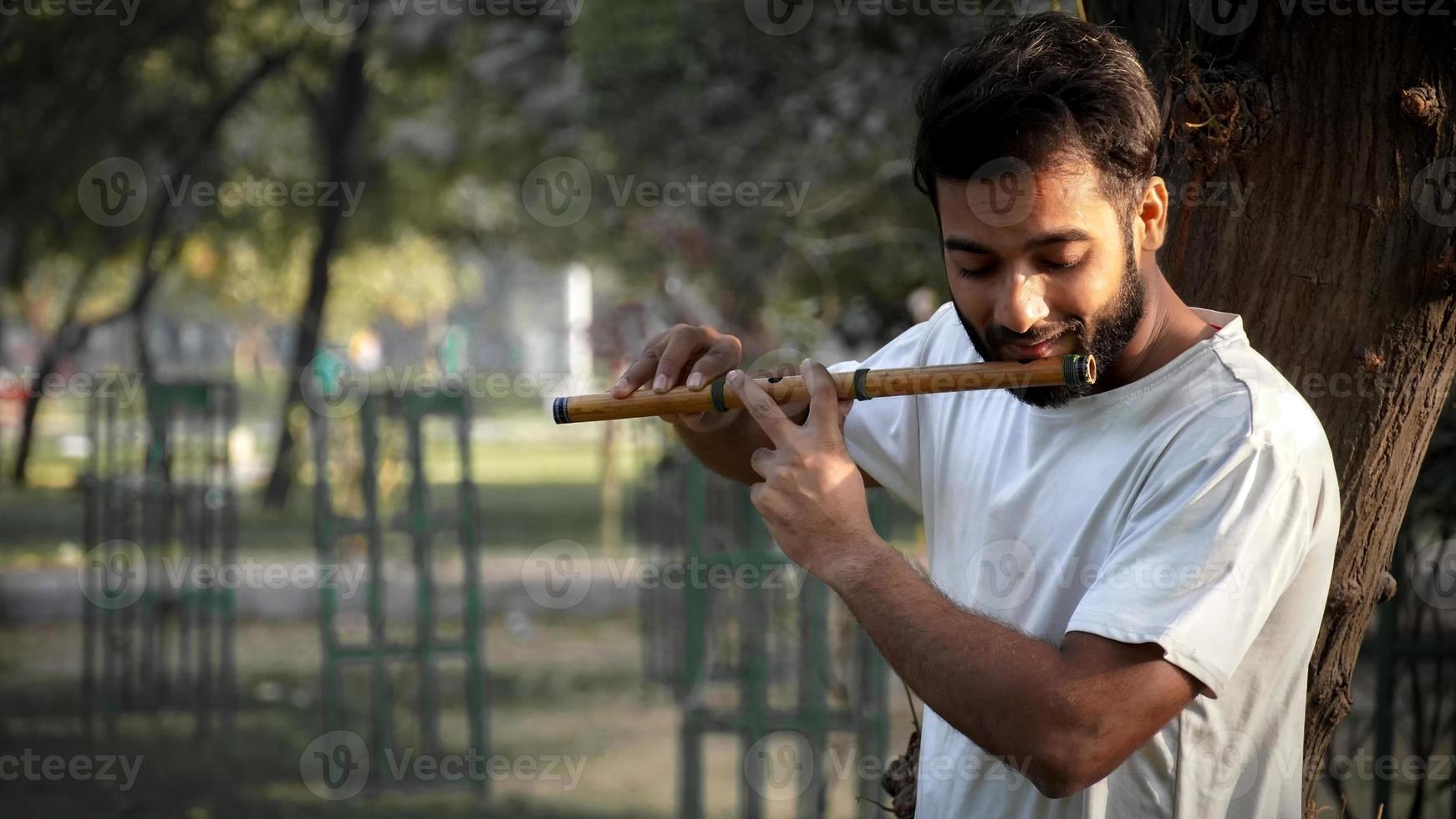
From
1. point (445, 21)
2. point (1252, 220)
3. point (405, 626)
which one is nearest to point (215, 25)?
point (445, 21)

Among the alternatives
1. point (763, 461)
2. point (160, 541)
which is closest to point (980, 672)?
point (763, 461)

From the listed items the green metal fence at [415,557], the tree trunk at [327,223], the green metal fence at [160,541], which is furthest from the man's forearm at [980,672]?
the tree trunk at [327,223]

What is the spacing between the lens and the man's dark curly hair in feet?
6.18

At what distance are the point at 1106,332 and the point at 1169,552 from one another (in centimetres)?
33

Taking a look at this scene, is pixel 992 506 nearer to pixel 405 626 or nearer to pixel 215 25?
pixel 405 626

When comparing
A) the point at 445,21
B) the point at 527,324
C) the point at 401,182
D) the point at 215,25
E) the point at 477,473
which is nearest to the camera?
the point at 215,25

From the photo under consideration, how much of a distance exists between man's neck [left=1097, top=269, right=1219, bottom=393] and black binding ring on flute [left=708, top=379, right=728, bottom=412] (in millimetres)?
531

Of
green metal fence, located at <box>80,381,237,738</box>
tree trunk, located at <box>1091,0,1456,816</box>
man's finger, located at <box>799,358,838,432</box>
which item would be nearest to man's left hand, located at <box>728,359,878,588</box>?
man's finger, located at <box>799,358,838,432</box>

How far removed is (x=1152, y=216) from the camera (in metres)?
2.02

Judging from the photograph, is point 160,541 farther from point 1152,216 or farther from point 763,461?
point 1152,216

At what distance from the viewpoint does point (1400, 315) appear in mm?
2369

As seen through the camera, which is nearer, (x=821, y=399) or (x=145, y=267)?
(x=821, y=399)

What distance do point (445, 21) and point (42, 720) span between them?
1092 centimetres

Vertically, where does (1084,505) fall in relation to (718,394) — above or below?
below
